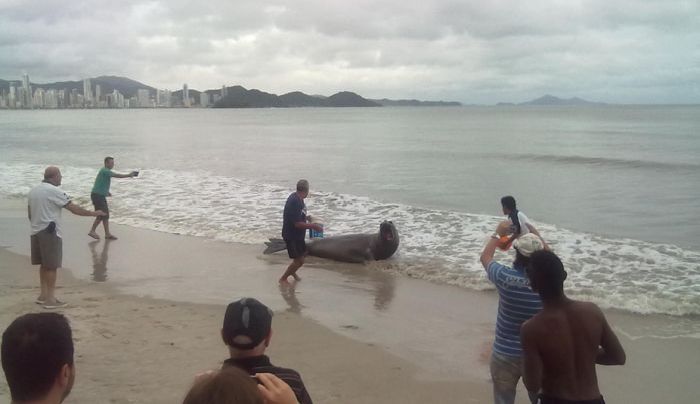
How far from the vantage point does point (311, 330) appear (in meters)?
7.77

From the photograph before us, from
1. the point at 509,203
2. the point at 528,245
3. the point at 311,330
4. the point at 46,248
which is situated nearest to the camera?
the point at 528,245

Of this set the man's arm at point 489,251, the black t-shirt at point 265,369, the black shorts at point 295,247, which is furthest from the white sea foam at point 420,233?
the black t-shirt at point 265,369

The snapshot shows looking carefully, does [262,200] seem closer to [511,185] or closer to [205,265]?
[205,265]

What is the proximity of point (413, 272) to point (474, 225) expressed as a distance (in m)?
4.36

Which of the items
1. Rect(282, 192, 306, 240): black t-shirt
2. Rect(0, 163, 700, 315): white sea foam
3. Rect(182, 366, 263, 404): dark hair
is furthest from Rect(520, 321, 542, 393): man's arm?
Rect(0, 163, 700, 315): white sea foam

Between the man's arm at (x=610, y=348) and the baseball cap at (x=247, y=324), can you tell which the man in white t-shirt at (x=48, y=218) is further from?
the man's arm at (x=610, y=348)

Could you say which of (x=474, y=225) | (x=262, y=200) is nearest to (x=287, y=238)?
(x=474, y=225)

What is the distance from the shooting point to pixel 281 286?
10055mm

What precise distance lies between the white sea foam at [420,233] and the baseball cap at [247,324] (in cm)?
781

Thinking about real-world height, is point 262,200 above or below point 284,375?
below

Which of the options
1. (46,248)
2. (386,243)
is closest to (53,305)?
(46,248)

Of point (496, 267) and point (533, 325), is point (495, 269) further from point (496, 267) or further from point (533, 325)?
point (533, 325)

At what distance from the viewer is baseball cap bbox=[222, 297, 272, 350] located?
2676 millimetres

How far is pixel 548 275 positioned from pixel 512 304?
82cm
